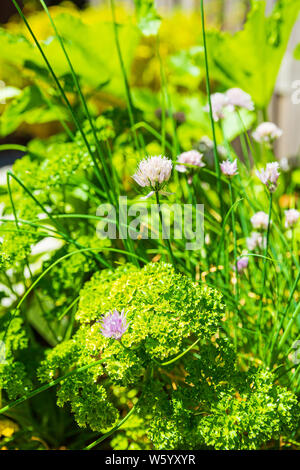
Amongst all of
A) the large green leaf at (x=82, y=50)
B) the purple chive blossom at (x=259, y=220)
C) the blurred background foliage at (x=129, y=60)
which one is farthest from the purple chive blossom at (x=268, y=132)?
the large green leaf at (x=82, y=50)

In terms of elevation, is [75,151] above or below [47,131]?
below

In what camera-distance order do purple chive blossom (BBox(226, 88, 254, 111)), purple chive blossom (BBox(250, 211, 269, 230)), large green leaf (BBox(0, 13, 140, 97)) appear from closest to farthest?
purple chive blossom (BBox(250, 211, 269, 230)) → purple chive blossom (BBox(226, 88, 254, 111)) → large green leaf (BBox(0, 13, 140, 97))

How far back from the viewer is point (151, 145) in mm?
1304

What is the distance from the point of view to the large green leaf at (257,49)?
1.19m

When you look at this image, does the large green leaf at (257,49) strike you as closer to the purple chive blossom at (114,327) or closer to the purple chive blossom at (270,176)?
the purple chive blossom at (270,176)

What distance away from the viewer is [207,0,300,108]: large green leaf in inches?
46.9

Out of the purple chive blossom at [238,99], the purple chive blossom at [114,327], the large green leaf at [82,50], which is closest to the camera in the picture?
the purple chive blossom at [114,327]

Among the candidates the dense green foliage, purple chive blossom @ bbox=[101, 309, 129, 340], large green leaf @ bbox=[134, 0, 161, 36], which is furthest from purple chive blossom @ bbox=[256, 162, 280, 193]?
large green leaf @ bbox=[134, 0, 161, 36]

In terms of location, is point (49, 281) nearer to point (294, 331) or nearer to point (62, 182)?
point (62, 182)

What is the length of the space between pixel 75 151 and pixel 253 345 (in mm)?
551

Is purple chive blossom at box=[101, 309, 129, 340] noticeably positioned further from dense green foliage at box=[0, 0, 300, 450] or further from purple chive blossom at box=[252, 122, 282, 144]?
purple chive blossom at box=[252, 122, 282, 144]

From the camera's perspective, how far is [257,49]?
1.24 metres

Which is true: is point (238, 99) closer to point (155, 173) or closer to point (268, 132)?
point (268, 132)

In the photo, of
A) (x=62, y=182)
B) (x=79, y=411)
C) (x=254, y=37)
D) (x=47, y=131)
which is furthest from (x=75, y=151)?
(x=47, y=131)
